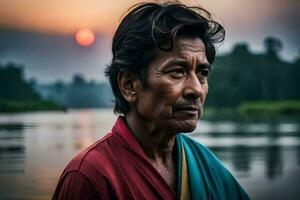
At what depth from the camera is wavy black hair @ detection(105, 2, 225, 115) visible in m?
2.20

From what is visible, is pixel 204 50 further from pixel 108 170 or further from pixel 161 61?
pixel 108 170

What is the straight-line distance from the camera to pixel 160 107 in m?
2.22

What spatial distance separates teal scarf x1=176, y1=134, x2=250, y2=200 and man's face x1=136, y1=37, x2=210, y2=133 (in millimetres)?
136

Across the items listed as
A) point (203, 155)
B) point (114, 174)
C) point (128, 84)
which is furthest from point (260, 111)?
point (114, 174)

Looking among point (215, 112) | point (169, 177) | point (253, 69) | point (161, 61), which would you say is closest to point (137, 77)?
point (161, 61)

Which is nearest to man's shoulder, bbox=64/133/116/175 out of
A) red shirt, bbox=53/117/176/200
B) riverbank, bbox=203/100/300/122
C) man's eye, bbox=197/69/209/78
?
red shirt, bbox=53/117/176/200

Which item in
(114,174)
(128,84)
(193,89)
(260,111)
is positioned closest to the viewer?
(114,174)

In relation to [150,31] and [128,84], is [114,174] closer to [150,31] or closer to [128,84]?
[128,84]

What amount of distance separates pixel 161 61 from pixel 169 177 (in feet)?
1.27

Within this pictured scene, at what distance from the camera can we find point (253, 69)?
65062mm

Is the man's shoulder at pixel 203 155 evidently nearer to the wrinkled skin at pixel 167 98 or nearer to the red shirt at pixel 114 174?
the wrinkled skin at pixel 167 98

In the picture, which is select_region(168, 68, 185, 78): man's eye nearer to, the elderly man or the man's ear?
the elderly man

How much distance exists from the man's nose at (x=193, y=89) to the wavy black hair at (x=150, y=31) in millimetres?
126

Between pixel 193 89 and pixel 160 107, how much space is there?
0.41 feet
